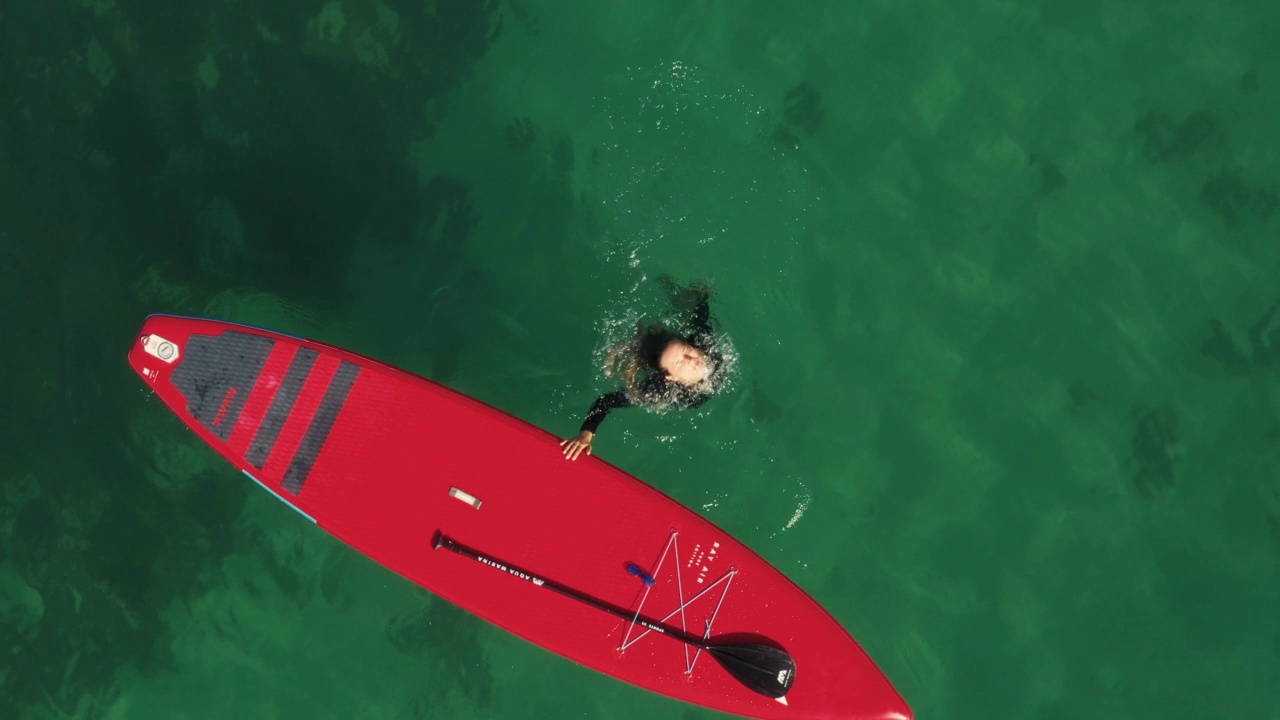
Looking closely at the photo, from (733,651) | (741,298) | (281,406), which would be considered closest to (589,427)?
(741,298)

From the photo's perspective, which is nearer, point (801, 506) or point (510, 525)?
point (510, 525)

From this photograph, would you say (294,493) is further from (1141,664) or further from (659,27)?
(1141,664)

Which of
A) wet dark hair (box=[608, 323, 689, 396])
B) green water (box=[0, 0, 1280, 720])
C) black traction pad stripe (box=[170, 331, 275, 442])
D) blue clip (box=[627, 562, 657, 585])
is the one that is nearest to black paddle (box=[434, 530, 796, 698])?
blue clip (box=[627, 562, 657, 585])

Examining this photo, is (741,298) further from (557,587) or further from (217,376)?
(217,376)

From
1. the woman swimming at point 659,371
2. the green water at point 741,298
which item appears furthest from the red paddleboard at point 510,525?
the green water at point 741,298

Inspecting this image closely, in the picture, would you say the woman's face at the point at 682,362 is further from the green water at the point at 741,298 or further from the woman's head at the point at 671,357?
the green water at the point at 741,298

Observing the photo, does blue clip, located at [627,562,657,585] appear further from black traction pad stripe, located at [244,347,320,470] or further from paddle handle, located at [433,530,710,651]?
black traction pad stripe, located at [244,347,320,470]

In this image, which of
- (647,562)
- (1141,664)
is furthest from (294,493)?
(1141,664)
